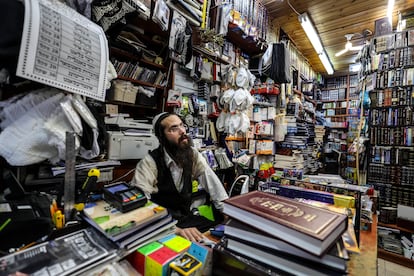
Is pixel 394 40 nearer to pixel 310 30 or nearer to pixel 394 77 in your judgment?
pixel 394 77

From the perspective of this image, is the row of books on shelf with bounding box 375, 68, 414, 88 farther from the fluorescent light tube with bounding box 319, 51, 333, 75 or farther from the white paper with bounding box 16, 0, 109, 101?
the white paper with bounding box 16, 0, 109, 101

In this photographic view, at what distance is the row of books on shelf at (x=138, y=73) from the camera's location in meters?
1.85

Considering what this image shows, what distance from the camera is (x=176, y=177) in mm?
1517

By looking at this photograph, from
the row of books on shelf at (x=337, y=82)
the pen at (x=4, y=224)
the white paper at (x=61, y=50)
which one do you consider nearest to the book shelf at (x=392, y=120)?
the row of books on shelf at (x=337, y=82)

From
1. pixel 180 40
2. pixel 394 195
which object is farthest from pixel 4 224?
pixel 394 195

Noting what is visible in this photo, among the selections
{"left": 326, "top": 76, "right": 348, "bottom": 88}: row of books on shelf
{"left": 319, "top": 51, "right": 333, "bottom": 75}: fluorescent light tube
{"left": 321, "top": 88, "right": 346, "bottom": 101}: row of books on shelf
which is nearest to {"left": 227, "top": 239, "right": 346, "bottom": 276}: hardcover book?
{"left": 319, "top": 51, "right": 333, "bottom": 75}: fluorescent light tube

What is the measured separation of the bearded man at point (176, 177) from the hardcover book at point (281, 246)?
686 millimetres

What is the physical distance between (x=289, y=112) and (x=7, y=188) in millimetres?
3778

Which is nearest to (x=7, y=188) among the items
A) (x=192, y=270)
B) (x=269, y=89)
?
(x=192, y=270)

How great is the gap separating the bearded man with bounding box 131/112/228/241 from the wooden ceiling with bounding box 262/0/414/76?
2791 millimetres

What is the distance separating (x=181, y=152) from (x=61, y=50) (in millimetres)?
1031

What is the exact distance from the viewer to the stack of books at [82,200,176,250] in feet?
1.99

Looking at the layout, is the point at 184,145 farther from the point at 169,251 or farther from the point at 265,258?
the point at 265,258

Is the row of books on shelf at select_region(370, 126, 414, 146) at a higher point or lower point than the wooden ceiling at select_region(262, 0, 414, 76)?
lower
